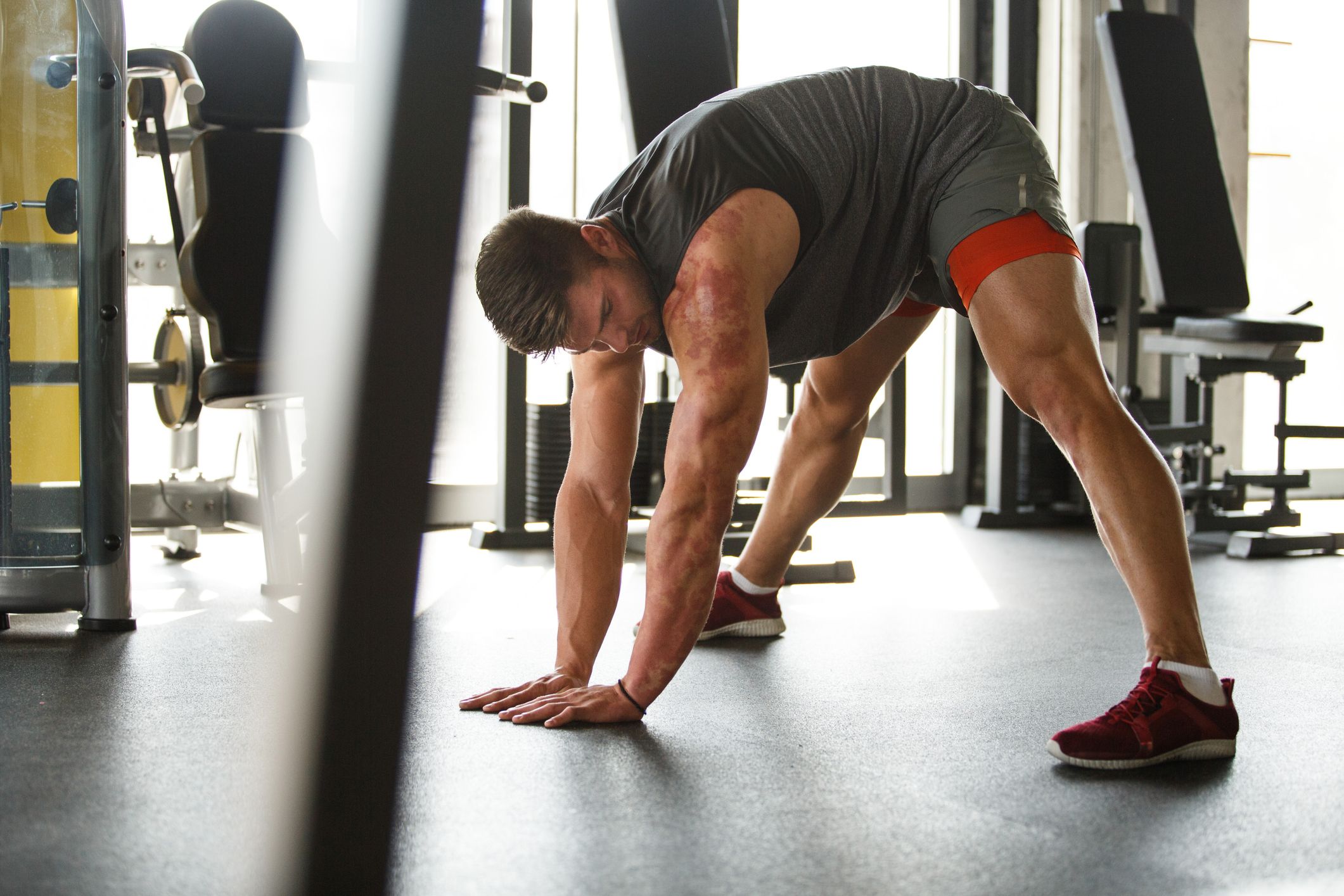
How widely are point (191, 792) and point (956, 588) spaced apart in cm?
182

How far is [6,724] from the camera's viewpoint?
1348mm

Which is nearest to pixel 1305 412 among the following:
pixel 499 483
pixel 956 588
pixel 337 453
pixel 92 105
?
pixel 956 588

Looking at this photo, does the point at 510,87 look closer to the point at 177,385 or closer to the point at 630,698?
the point at 177,385

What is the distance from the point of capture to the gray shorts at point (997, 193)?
1.35 metres

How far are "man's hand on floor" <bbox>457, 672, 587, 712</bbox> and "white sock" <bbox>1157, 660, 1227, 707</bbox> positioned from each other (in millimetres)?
681

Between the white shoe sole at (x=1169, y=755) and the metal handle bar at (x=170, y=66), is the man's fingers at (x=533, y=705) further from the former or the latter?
the metal handle bar at (x=170, y=66)

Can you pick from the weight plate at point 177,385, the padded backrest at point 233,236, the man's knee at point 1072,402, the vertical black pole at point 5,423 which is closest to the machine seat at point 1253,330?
the man's knee at point 1072,402

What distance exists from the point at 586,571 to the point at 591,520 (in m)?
0.06

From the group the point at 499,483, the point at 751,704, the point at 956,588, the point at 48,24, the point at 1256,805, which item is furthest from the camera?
the point at 499,483

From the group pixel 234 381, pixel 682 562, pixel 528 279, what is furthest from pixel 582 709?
pixel 234 381

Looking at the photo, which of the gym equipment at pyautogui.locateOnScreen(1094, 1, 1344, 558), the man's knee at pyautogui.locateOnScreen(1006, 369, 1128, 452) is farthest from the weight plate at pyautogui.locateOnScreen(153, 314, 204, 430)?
the gym equipment at pyautogui.locateOnScreen(1094, 1, 1344, 558)

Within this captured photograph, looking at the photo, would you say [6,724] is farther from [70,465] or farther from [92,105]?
[92,105]

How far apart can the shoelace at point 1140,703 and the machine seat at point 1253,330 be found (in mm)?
2244

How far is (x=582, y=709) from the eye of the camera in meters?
1.35
